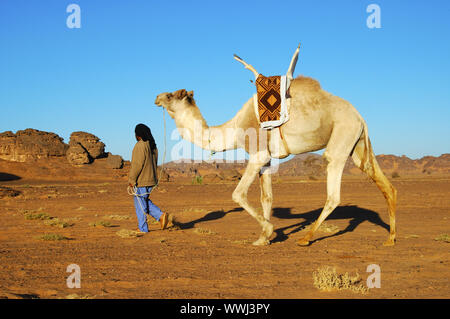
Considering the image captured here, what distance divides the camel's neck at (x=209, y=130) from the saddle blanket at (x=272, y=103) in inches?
16.4

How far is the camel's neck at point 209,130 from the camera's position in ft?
25.8

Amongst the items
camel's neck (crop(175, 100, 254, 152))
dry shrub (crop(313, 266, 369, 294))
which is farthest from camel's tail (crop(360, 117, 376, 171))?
dry shrub (crop(313, 266, 369, 294))

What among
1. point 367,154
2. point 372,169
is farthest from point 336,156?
point 372,169

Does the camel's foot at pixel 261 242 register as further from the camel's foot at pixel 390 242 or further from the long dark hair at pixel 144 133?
the long dark hair at pixel 144 133

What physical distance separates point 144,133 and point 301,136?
154 inches

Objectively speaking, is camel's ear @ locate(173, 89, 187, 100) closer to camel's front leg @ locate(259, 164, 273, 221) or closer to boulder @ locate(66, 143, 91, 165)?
camel's front leg @ locate(259, 164, 273, 221)

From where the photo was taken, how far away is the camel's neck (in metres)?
7.88

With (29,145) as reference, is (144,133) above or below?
below

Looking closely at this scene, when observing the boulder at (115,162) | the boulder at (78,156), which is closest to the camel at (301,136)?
the boulder at (115,162)

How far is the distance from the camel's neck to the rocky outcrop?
48.1 m

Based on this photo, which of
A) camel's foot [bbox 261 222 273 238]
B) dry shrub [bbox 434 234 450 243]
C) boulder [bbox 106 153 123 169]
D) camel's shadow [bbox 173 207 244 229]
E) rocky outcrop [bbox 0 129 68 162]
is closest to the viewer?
camel's foot [bbox 261 222 273 238]

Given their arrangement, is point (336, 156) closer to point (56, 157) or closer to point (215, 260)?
point (215, 260)

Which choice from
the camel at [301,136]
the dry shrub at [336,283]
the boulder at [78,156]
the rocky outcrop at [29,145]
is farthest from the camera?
the rocky outcrop at [29,145]

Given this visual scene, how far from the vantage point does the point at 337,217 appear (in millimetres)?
12664
